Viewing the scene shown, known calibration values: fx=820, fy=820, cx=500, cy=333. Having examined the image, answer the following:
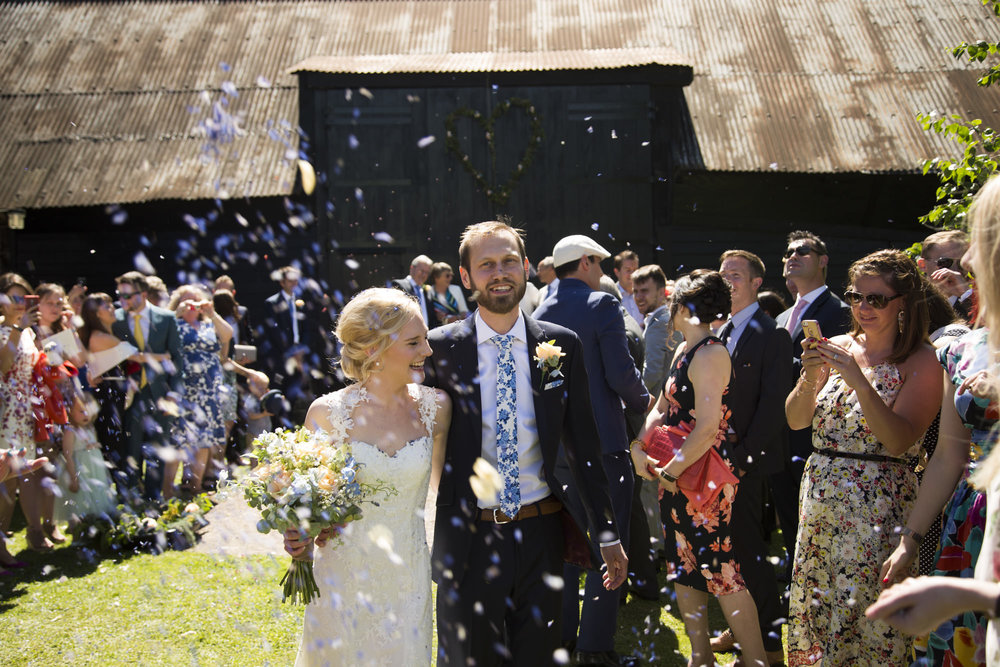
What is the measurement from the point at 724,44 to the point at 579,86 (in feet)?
14.1

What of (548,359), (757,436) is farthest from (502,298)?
(757,436)

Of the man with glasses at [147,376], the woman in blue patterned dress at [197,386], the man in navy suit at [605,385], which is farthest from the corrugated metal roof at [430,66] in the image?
the man in navy suit at [605,385]

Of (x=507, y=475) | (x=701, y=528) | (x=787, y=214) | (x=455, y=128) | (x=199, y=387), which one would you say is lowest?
(x=199, y=387)

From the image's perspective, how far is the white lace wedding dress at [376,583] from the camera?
10.2ft

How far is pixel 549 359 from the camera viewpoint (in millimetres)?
3244

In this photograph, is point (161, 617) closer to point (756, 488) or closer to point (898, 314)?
point (756, 488)

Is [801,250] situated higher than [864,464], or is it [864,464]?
[801,250]

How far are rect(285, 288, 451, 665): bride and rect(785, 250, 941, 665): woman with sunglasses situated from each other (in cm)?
168

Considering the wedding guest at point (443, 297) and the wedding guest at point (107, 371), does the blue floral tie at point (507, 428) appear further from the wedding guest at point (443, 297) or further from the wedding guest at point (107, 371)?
the wedding guest at point (443, 297)

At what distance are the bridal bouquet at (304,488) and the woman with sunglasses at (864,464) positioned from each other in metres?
1.92

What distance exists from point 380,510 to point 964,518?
6.74 ft

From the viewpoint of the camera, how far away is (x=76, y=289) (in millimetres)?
10078

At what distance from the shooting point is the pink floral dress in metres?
6.27

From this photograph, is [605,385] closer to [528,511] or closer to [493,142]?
[528,511]
